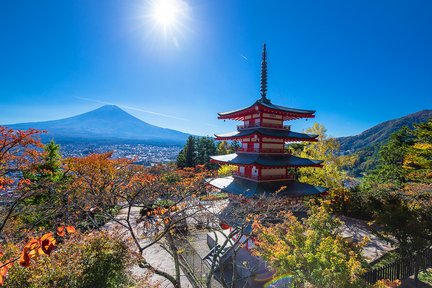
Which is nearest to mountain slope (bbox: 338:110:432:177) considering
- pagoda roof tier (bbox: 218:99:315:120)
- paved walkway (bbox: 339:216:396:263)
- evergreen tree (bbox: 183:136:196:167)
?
evergreen tree (bbox: 183:136:196:167)

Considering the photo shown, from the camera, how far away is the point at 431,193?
12953mm

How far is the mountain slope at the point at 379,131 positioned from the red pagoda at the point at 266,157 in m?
99.7

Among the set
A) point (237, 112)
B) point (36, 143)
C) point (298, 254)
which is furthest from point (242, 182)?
point (36, 143)

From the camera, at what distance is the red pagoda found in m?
13.1

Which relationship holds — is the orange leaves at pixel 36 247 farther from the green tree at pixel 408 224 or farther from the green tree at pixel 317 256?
the green tree at pixel 408 224

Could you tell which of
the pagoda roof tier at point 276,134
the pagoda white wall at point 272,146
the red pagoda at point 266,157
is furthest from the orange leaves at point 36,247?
the pagoda white wall at point 272,146

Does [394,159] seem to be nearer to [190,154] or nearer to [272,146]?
[272,146]

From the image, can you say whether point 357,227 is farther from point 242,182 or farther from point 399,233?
point 242,182

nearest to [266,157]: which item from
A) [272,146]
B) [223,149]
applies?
[272,146]

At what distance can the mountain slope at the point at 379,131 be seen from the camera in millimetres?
97625

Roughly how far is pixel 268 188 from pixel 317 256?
282 inches

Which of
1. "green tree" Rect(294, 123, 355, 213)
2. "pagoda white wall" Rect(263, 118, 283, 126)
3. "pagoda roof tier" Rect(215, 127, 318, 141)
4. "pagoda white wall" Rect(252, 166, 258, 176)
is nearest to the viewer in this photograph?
"pagoda roof tier" Rect(215, 127, 318, 141)

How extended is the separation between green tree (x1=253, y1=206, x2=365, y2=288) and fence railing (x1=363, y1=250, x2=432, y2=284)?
368 cm

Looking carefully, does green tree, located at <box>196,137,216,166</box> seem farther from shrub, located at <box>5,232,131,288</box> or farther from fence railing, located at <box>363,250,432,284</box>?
shrub, located at <box>5,232,131,288</box>
